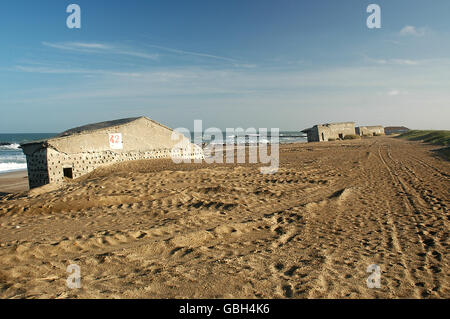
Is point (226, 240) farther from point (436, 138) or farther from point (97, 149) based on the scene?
point (436, 138)

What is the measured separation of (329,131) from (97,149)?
34892 millimetres

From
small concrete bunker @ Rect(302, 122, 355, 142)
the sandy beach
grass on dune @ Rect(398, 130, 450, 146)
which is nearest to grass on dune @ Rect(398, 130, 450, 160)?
grass on dune @ Rect(398, 130, 450, 146)

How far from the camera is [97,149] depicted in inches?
565

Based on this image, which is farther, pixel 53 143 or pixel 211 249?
pixel 53 143

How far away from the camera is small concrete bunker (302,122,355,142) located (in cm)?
4022

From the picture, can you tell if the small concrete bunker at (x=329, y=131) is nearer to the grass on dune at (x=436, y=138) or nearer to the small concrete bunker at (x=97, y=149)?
the grass on dune at (x=436, y=138)

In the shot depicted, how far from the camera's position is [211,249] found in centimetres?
504

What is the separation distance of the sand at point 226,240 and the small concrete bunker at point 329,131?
1209 inches

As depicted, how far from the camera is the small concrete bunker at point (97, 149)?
12.3 meters

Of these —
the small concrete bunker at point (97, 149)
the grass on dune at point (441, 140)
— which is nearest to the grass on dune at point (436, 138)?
the grass on dune at point (441, 140)

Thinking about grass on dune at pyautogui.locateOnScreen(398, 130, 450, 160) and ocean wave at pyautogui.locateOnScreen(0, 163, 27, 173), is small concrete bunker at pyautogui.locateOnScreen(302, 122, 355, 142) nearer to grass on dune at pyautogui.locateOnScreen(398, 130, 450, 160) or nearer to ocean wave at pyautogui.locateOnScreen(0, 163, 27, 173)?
grass on dune at pyautogui.locateOnScreen(398, 130, 450, 160)
